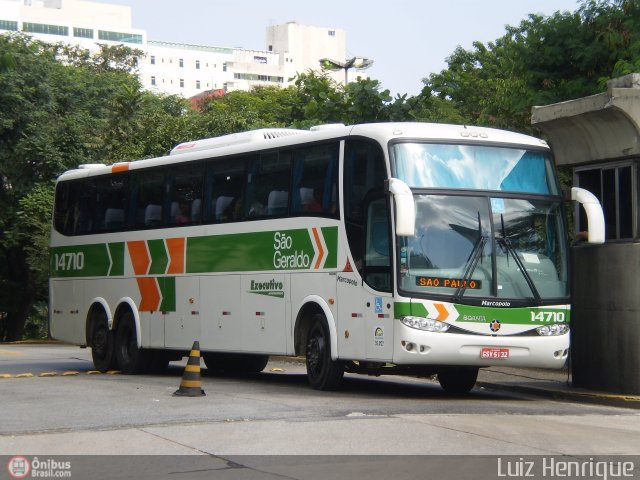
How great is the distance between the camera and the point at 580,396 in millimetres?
17016

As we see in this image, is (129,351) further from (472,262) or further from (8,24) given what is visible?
(8,24)

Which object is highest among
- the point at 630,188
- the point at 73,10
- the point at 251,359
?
the point at 73,10

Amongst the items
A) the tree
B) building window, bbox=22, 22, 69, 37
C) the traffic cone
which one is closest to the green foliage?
the traffic cone

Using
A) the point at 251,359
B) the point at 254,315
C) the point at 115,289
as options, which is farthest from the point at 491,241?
the point at 115,289

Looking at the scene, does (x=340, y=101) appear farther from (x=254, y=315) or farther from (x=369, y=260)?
(x=369, y=260)

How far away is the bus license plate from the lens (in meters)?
15.4

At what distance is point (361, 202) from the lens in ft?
52.9

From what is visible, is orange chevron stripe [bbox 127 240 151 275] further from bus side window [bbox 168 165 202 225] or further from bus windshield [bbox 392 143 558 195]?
bus windshield [bbox 392 143 558 195]

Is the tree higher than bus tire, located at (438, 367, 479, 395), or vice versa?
the tree

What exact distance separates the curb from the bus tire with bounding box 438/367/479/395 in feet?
3.62

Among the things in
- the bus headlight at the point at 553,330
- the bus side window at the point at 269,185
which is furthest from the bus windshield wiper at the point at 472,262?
the bus side window at the point at 269,185

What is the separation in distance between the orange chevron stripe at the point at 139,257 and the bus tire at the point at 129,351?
3.11 ft

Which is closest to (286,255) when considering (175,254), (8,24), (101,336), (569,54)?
(175,254)

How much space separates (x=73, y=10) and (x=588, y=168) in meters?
156
